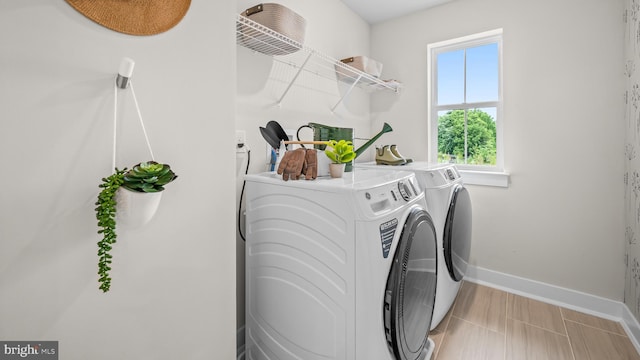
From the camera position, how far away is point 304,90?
2053mm

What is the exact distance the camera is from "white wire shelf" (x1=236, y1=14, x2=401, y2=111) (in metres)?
1.43

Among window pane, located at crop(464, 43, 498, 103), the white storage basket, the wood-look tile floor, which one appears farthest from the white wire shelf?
the wood-look tile floor

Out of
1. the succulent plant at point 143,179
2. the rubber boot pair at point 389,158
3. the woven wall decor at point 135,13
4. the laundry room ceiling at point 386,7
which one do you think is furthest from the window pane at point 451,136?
the succulent plant at point 143,179

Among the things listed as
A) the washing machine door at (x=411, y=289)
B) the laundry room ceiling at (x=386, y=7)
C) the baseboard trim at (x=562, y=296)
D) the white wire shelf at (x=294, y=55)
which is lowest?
the baseboard trim at (x=562, y=296)

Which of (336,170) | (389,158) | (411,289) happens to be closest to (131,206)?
(336,170)

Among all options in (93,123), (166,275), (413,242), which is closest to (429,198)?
(413,242)

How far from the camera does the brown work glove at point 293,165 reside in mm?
1277

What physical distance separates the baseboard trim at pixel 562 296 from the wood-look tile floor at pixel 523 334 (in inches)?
2.0

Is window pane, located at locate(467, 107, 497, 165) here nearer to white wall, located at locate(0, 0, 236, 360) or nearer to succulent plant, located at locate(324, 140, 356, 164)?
succulent plant, located at locate(324, 140, 356, 164)

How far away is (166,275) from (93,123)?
0.50m

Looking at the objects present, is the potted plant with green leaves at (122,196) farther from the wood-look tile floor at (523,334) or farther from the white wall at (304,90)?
the wood-look tile floor at (523,334)

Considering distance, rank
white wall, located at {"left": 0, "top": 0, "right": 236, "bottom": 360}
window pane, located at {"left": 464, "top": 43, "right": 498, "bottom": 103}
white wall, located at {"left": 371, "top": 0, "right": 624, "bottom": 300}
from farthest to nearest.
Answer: window pane, located at {"left": 464, "top": 43, "right": 498, "bottom": 103} → white wall, located at {"left": 371, "top": 0, "right": 624, "bottom": 300} → white wall, located at {"left": 0, "top": 0, "right": 236, "bottom": 360}

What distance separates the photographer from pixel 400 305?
1.11 metres

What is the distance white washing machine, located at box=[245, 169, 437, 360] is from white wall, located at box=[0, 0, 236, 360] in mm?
263
